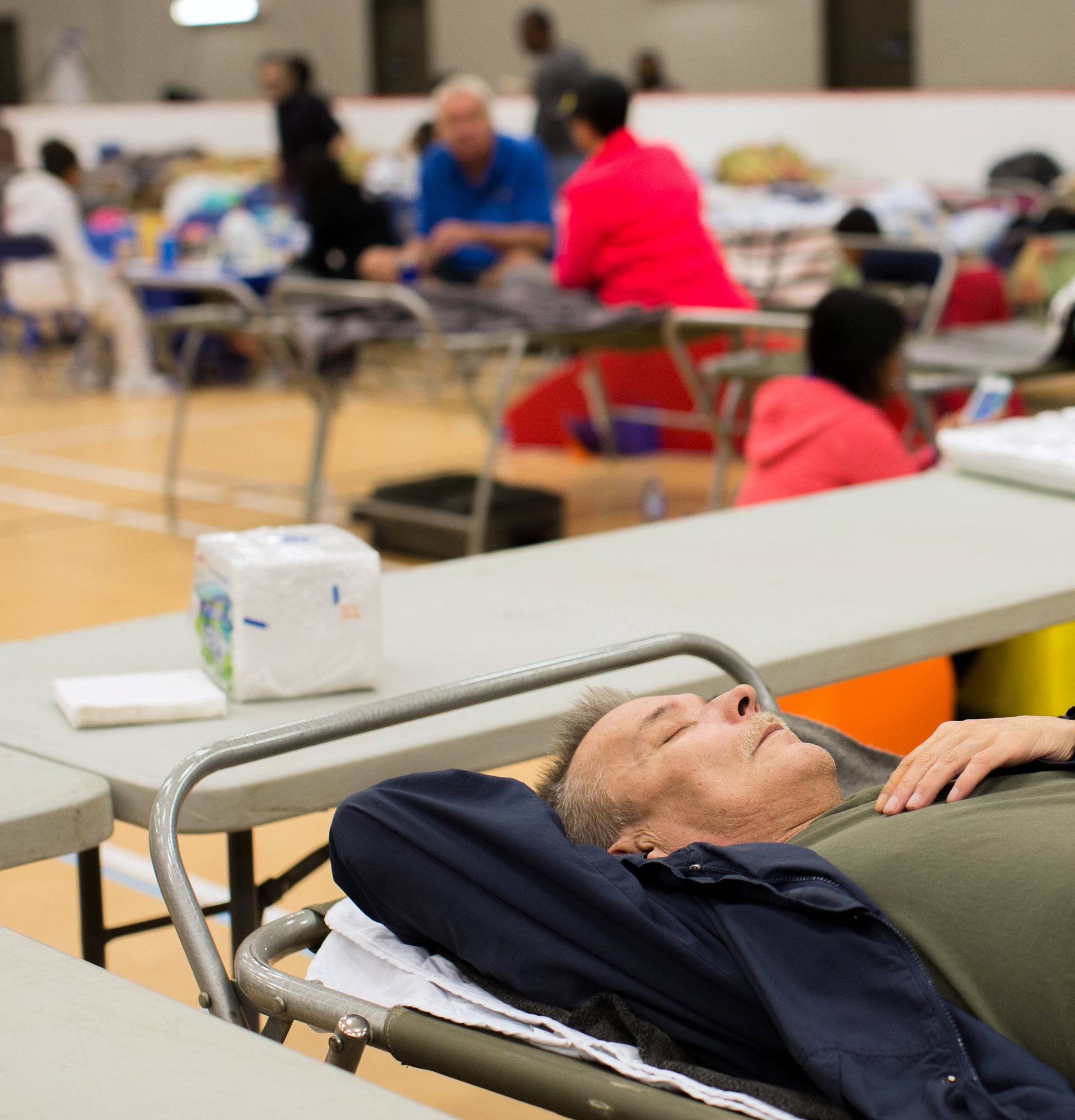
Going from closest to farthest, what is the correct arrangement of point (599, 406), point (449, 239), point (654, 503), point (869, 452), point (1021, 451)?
1. point (1021, 451)
2. point (869, 452)
3. point (654, 503)
4. point (449, 239)
5. point (599, 406)

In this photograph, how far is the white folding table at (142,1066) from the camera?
2.79 feet

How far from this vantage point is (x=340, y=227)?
5754 mm

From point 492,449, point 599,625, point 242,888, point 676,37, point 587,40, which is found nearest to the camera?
point 242,888

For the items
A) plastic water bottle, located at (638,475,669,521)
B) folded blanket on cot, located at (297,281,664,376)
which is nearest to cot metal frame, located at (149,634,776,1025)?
folded blanket on cot, located at (297,281,664,376)

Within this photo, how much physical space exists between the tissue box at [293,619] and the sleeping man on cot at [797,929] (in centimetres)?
→ 37

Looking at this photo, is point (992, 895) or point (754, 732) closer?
point (992, 895)

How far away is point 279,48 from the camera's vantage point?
58.4 feet

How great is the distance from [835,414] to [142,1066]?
246 centimetres

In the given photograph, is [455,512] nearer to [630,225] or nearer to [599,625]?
[630,225]

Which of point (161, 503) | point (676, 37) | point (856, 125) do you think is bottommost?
point (161, 503)

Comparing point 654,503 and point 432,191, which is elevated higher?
point 432,191

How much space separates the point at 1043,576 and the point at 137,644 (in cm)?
111

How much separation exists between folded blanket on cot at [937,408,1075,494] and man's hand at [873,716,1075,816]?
45.9 inches

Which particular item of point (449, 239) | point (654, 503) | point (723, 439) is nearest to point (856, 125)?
point (449, 239)
